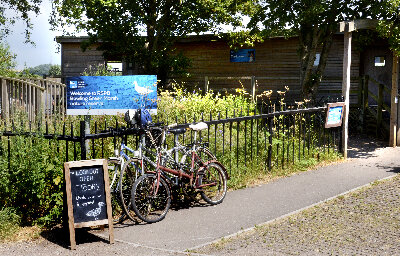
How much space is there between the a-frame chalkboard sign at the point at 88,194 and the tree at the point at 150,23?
16334 millimetres

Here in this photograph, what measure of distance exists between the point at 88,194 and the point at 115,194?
0.54 m

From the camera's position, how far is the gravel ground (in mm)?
5625

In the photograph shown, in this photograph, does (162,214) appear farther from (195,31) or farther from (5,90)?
(195,31)

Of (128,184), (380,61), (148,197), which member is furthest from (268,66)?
(148,197)

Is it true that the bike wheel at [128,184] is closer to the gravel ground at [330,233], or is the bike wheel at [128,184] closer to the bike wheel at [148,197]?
the bike wheel at [148,197]

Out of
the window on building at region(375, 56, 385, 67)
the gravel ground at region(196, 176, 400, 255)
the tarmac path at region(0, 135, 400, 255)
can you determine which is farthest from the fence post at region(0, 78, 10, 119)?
the window on building at region(375, 56, 385, 67)

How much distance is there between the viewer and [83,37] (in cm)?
2720

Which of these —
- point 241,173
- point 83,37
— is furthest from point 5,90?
point 83,37

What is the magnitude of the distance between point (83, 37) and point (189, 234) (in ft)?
74.2

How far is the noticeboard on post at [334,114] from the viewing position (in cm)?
1112

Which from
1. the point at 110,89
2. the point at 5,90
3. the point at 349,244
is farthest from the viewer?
the point at 5,90

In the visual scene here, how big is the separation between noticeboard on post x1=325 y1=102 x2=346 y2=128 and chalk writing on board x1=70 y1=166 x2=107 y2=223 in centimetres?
630

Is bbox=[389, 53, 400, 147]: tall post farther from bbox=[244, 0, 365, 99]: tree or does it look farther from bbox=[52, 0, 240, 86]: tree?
bbox=[52, 0, 240, 86]: tree

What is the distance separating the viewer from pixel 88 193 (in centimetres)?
616
